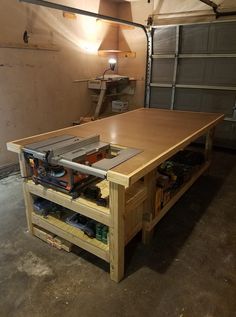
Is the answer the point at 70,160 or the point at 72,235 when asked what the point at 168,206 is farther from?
the point at 70,160

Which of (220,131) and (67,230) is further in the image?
(220,131)

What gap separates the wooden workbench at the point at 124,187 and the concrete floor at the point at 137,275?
14 centimetres

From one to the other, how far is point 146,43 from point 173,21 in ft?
1.90

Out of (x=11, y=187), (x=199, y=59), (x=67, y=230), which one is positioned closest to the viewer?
(x=67, y=230)

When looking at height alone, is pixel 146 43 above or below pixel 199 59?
above

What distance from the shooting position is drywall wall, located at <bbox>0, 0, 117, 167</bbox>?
121 inches

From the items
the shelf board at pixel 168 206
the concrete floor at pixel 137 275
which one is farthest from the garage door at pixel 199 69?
the concrete floor at pixel 137 275

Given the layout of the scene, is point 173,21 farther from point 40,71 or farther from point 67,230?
point 67,230

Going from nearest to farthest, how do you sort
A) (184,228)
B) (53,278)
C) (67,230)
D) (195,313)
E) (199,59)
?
(195,313), (53,278), (67,230), (184,228), (199,59)

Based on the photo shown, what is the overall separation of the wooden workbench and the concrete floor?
14 centimetres

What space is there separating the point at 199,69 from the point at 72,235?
3666mm

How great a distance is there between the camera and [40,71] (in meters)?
3.48

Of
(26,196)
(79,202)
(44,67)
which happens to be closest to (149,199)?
(79,202)

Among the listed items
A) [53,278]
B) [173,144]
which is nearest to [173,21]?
[173,144]
